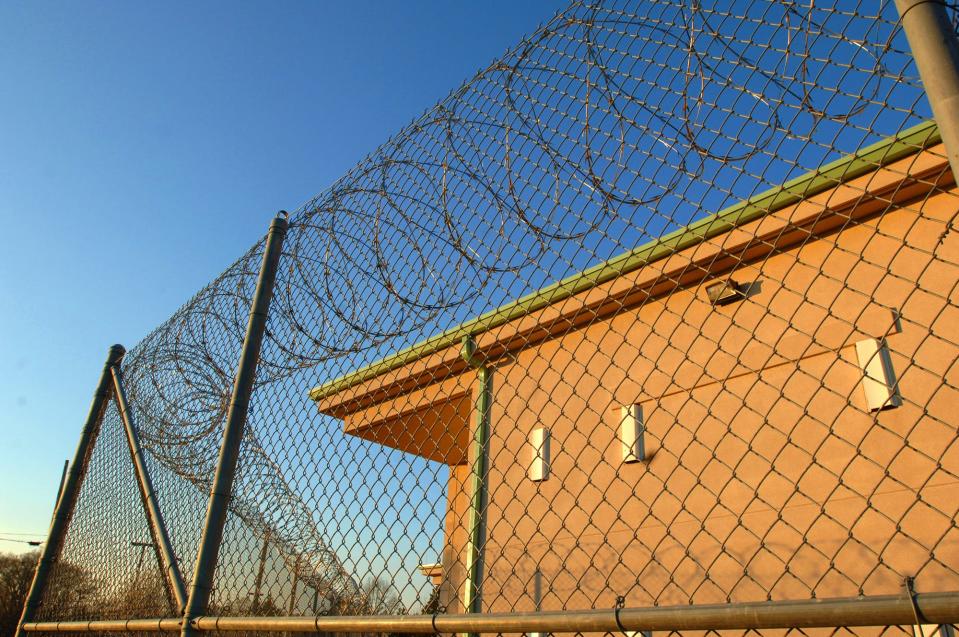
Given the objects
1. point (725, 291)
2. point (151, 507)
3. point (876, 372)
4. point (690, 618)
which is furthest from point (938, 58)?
point (151, 507)

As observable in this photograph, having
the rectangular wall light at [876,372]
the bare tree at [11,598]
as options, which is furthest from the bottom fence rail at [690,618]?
the bare tree at [11,598]

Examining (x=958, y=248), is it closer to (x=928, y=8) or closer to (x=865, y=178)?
(x=865, y=178)

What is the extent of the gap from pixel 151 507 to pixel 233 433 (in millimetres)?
996

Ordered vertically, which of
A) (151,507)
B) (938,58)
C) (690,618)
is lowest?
(690,618)

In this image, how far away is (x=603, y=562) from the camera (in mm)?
5500

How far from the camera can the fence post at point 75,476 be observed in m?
4.03

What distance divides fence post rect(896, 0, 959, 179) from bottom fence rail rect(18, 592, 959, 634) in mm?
701

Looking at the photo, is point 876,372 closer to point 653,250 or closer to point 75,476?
point 653,250

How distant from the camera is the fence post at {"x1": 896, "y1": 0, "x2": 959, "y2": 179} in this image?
117 cm

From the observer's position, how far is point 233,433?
2.80m

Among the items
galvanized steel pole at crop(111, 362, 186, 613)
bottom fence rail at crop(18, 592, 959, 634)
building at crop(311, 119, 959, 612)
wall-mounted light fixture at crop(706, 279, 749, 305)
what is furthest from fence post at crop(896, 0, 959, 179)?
galvanized steel pole at crop(111, 362, 186, 613)

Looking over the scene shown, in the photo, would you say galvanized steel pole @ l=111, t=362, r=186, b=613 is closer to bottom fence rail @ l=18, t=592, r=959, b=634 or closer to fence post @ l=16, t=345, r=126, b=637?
fence post @ l=16, t=345, r=126, b=637

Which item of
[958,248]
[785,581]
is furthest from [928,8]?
[785,581]

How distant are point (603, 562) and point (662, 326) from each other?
2047 mm
